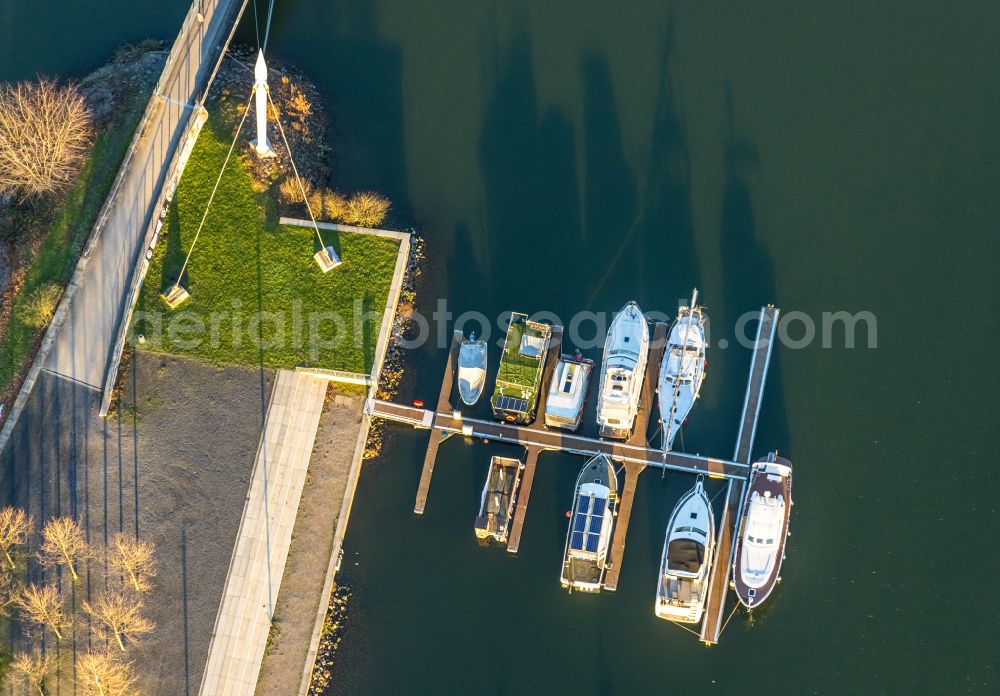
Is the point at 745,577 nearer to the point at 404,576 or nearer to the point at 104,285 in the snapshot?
the point at 404,576

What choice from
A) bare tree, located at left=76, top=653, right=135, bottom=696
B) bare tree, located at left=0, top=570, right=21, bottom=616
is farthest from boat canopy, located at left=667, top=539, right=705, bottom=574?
bare tree, located at left=0, top=570, right=21, bottom=616

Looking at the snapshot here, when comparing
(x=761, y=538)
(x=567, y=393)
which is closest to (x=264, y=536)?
(x=567, y=393)

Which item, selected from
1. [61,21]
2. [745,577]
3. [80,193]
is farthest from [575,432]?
[61,21]

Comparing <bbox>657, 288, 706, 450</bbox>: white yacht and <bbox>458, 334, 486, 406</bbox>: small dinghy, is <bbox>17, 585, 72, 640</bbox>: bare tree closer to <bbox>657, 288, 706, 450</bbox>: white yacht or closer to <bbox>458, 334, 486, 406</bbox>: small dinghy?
<bbox>458, 334, 486, 406</bbox>: small dinghy

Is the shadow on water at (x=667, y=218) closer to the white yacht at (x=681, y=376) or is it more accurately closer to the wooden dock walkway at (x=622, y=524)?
the white yacht at (x=681, y=376)

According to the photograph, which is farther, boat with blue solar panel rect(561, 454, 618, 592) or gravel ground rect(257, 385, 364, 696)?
gravel ground rect(257, 385, 364, 696)

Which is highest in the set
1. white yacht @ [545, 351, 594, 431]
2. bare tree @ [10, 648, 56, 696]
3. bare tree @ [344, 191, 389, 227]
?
bare tree @ [344, 191, 389, 227]

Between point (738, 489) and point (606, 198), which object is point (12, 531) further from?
point (738, 489)

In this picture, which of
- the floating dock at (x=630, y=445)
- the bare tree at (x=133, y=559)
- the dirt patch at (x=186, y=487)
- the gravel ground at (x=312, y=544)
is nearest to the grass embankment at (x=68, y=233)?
the dirt patch at (x=186, y=487)
